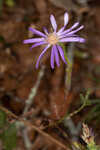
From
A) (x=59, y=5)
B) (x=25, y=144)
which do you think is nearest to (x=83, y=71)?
(x=59, y=5)

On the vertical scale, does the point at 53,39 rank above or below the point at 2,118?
above

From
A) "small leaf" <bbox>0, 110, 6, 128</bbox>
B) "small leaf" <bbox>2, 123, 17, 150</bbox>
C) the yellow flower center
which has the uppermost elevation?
the yellow flower center

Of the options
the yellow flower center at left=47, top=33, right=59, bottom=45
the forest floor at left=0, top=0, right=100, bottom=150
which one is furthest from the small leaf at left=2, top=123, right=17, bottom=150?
the yellow flower center at left=47, top=33, right=59, bottom=45

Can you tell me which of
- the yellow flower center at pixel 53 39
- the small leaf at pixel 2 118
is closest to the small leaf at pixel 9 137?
the small leaf at pixel 2 118

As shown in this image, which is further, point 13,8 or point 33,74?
point 13,8

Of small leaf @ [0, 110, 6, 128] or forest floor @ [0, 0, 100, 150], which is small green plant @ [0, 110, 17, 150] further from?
forest floor @ [0, 0, 100, 150]

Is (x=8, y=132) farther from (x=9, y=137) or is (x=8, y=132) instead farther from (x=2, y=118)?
(x=2, y=118)

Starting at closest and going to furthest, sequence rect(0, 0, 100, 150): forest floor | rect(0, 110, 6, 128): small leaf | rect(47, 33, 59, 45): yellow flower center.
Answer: rect(47, 33, 59, 45): yellow flower center → rect(0, 110, 6, 128): small leaf → rect(0, 0, 100, 150): forest floor

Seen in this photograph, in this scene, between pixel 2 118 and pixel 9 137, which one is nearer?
pixel 2 118

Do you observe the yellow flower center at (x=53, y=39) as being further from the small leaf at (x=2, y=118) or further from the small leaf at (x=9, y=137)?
the small leaf at (x=9, y=137)

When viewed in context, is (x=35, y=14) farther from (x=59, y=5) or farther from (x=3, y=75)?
(x=3, y=75)

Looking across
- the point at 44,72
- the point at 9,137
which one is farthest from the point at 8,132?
A: the point at 44,72
